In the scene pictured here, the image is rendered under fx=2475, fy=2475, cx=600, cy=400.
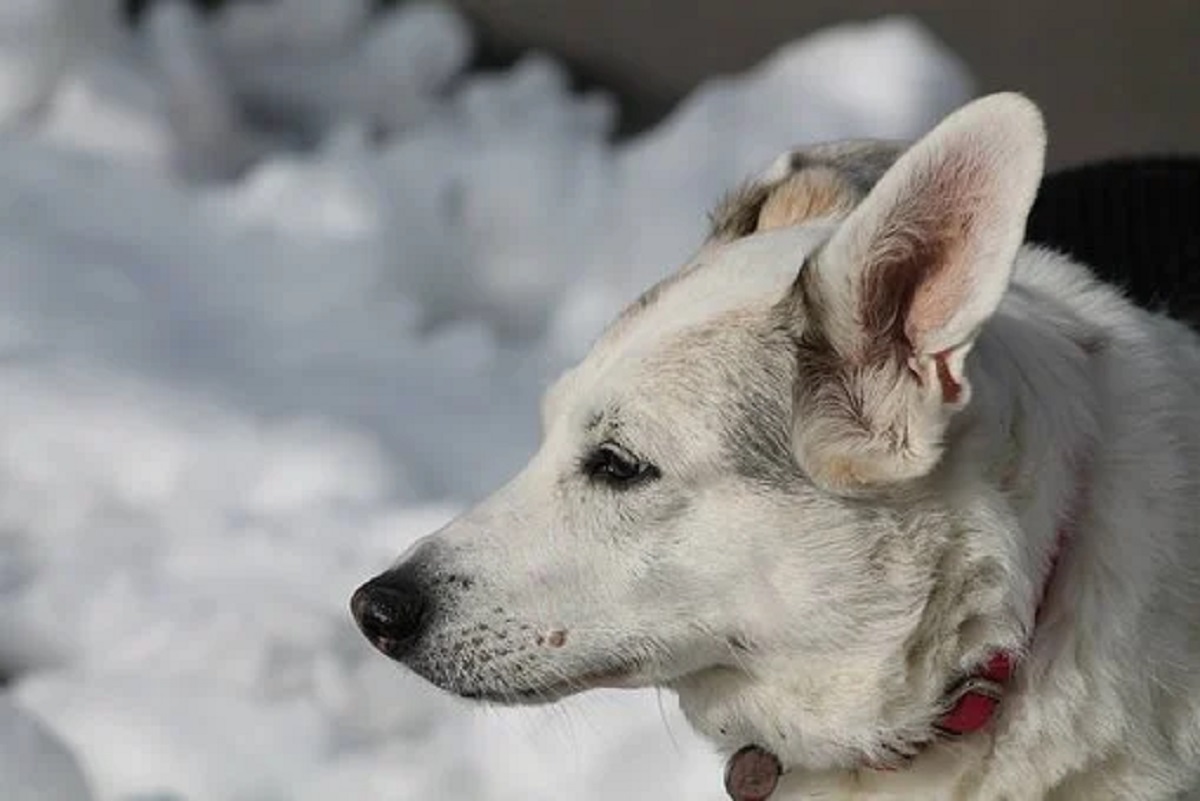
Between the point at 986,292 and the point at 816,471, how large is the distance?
0.32 m

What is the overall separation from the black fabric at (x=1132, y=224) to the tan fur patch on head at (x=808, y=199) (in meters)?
0.49

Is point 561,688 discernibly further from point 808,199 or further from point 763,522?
point 808,199

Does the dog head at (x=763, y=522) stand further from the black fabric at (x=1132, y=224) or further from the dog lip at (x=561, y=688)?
the black fabric at (x=1132, y=224)

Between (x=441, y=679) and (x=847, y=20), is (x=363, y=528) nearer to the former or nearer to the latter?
(x=441, y=679)

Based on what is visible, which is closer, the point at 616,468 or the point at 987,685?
the point at 987,685

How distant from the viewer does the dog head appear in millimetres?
2541

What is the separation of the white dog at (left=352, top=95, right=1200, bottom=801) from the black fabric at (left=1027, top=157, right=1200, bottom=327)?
1.95ft

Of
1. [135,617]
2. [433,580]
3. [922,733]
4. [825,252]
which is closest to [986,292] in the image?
[825,252]

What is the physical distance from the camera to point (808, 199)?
2.95 metres

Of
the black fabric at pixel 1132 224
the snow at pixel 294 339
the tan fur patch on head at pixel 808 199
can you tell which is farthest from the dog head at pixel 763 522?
the snow at pixel 294 339

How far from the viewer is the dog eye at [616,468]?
268 cm

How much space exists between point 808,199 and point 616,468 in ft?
1.51

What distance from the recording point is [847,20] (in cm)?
613

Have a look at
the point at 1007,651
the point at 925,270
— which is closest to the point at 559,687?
the point at 1007,651
